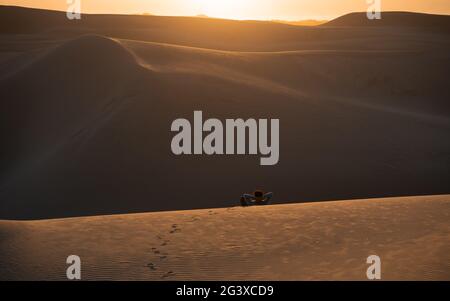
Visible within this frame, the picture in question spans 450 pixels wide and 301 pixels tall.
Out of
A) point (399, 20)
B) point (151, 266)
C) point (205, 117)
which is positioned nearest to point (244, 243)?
point (151, 266)

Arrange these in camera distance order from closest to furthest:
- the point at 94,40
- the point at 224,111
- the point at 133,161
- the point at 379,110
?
1. the point at 133,161
2. the point at 224,111
3. the point at 379,110
4. the point at 94,40

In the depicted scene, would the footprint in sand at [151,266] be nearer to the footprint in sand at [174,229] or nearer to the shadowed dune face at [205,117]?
the footprint in sand at [174,229]

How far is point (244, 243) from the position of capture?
10.2 metres

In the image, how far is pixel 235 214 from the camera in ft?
40.8

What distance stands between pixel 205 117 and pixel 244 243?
16.6 m

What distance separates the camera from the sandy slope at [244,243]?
8695mm

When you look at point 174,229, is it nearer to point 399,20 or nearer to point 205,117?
point 205,117

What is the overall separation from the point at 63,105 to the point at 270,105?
9.87 metres

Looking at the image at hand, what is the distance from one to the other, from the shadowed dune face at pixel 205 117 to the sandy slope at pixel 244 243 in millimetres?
8191

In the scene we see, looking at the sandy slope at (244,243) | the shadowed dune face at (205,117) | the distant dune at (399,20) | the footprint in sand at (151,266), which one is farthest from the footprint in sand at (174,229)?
the distant dune at (399,20)

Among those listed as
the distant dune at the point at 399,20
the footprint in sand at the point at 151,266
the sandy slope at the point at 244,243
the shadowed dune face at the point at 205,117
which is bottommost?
the footprint in sand at the point at 151,266

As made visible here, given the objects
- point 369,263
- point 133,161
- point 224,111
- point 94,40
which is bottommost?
point 369,263

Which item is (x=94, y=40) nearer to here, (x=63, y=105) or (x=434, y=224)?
(x=63, y=105)

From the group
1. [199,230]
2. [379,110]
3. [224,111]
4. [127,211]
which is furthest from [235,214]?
[379,110]
